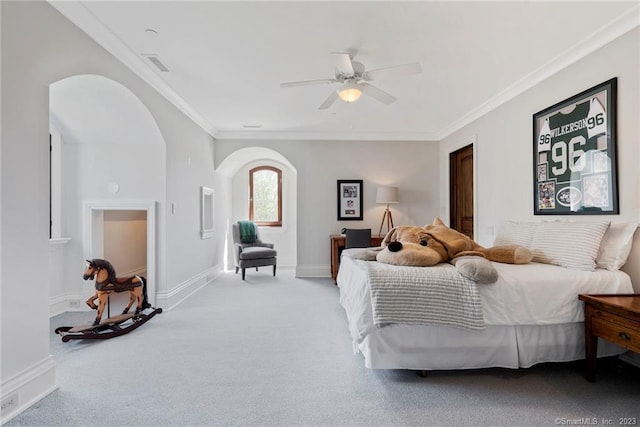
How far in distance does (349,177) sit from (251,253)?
2114 millimetres

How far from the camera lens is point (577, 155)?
2.72 m

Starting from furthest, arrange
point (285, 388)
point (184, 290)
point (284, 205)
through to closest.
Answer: point (284, 205), point (184, 290), point (285, 388)

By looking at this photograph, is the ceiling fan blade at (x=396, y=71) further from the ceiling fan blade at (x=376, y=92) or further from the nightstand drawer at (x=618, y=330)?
the nightstand drawer at (x=618, y=330)

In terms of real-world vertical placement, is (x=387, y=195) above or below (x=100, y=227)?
above

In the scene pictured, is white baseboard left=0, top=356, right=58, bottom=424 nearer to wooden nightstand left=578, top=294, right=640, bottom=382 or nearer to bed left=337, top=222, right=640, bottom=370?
bed left=337, top=222, right=640, bottom=370

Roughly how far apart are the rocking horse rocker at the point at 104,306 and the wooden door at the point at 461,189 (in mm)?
4288

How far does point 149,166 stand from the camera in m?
3.70

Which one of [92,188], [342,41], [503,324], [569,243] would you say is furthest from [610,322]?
[92,188]

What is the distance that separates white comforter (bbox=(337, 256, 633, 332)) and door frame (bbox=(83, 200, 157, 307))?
2.61m

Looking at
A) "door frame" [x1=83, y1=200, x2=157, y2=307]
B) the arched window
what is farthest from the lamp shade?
"door frame" [x1=83, y1=200, x2=157, y2=307]

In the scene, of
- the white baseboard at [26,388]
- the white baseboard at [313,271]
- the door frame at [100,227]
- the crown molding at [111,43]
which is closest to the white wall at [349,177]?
the white baseboard at [313,271]

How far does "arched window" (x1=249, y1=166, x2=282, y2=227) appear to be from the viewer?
7.05 meters

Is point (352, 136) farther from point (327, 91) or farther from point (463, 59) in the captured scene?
point (463, 59)

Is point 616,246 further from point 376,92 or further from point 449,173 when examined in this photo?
point 449,173
